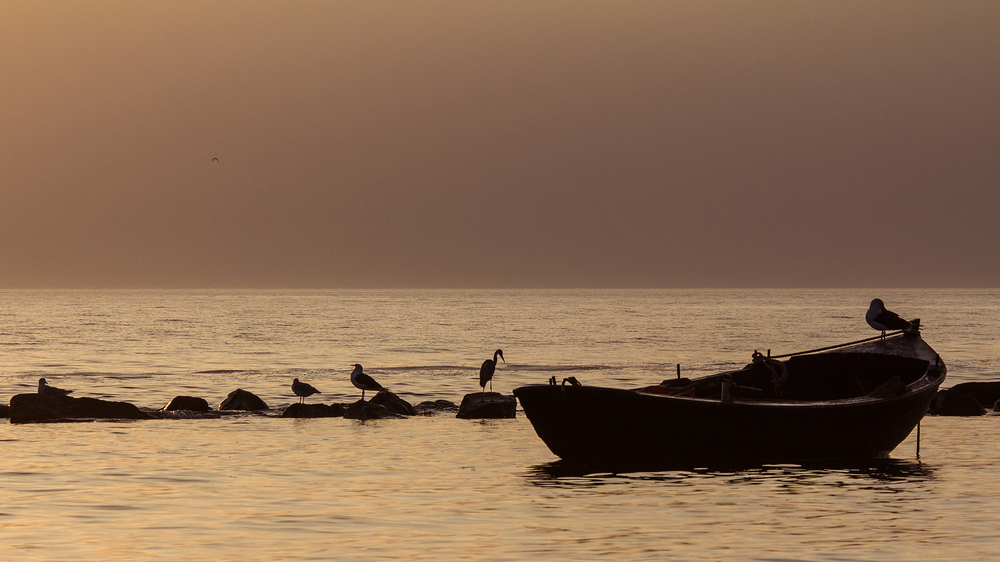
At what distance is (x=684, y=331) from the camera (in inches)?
3925

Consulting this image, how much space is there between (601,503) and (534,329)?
8949cm

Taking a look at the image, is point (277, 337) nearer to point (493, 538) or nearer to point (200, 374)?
point (200, 374)

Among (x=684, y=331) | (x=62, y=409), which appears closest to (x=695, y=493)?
(x=62, y=409)

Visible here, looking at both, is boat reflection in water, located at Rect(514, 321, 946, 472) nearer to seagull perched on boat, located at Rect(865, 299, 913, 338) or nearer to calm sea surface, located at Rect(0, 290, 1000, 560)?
calm sea surface, located at Rect(0, 290, 1000, 560)

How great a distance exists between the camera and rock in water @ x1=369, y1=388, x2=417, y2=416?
31.2 metres

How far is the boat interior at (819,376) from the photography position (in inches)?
984

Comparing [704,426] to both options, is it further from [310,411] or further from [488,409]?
[310,411]

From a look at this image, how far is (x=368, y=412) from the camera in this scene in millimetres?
30156

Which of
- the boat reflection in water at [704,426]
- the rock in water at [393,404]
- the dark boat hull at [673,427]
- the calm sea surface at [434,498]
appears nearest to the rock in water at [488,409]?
the calm sea surface at [434,498]

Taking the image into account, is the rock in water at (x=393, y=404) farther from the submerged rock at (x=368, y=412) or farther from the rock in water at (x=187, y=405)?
the rock in water at (x=187, y=405)

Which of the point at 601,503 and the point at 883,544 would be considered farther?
the point at 601,503

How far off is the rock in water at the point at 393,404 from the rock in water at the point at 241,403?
3.39m

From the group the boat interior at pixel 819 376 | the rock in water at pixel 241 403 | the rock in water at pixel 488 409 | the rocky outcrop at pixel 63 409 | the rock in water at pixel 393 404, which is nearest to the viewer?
the boat interior at pixel 819 376

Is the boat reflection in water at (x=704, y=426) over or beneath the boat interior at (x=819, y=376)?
beneath
